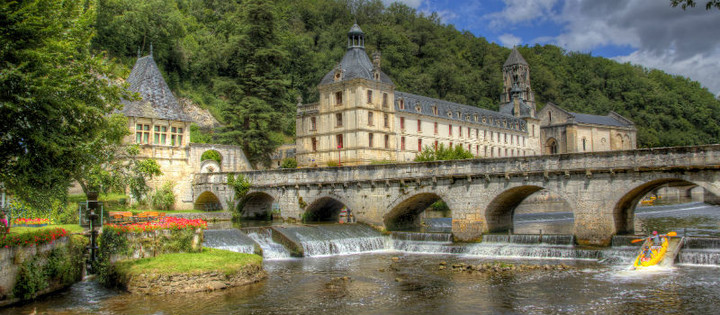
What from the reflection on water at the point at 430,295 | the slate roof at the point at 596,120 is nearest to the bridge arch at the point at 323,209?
the reflection on water at the point at 430,295

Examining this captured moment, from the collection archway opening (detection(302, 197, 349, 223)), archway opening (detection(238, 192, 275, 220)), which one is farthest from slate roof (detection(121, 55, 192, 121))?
archway opening (detection(302, 197, 349, 223))

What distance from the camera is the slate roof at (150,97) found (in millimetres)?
40812

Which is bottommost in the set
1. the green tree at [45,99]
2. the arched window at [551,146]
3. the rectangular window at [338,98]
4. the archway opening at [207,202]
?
the archway opening at [207,202]

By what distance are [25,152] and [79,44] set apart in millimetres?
3850

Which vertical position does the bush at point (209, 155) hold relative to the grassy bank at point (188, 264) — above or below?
above

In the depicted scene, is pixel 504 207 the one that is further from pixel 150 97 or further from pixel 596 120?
pixel 596 120

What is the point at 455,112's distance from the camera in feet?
241

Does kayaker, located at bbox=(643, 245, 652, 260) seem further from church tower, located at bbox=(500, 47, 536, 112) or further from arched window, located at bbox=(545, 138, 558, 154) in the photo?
church tower, located at bbox=(500, 47, 536, 112)

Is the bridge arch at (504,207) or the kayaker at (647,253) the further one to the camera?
the bridge arch at (504,207)

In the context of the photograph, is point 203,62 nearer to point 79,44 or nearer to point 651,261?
point 79,44

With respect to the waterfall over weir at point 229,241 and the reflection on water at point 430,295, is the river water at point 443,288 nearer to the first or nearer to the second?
the reflection on water at point 430,295

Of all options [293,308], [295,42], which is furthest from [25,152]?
[295,42]

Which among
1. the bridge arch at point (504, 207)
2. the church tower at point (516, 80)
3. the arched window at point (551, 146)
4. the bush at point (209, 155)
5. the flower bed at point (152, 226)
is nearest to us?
the flower bed at point (152, 226)

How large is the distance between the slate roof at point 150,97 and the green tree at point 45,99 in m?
24.2
